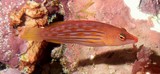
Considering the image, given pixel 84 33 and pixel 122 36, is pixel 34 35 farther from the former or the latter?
pixel 122 36

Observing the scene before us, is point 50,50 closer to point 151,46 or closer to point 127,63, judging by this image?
Answer: point 127,63

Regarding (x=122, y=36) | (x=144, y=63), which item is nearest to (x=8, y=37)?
(x=122, y=36)

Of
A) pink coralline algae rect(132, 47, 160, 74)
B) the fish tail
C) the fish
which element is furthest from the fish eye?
the fish tail

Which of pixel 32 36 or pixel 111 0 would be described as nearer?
pixel 32 36

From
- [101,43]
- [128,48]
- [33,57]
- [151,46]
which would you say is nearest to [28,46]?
[33,57]

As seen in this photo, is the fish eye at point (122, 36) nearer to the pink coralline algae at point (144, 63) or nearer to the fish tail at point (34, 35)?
the pink coralline algae at point (144, 63)

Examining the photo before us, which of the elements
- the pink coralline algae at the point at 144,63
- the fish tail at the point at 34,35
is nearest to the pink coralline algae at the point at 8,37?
the fish tail at the point at 34,35
